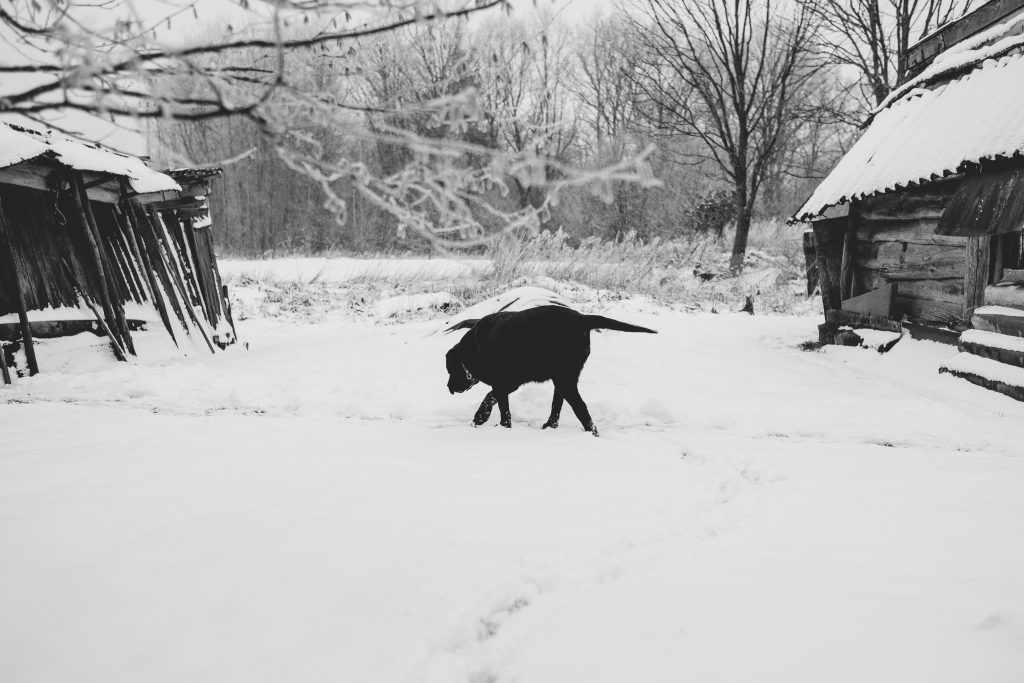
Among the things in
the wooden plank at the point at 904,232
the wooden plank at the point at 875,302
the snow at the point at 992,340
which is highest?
the wooden plank at the point at 904,232

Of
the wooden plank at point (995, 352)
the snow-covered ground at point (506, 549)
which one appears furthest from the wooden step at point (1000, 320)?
the snow-covered ground at point (506, 549)

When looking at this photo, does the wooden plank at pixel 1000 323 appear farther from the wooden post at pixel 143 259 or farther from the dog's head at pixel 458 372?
the wooden post at pixel 143 259

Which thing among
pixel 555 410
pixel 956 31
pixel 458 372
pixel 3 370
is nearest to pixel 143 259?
pixel 3 370

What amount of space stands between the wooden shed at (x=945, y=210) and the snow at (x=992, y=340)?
0.04 feet

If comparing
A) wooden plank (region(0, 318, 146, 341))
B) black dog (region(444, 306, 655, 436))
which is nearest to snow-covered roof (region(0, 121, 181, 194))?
wooden plank (region(0, 318, 146, 341))

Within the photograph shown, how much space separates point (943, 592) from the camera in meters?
1.91

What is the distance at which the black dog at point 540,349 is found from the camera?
448cm

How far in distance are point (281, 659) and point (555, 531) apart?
3.92ft

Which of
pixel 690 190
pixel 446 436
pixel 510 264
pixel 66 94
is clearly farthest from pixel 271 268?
pixel 690 190

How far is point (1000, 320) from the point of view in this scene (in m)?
5.61

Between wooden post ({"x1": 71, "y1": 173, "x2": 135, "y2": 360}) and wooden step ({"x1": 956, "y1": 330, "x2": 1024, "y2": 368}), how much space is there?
9844mm

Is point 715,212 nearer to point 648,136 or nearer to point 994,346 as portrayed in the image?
point 648,136

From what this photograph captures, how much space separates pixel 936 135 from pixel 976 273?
180 cm

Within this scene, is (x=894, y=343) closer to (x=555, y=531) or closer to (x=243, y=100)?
Result: (x=555, y=531)
